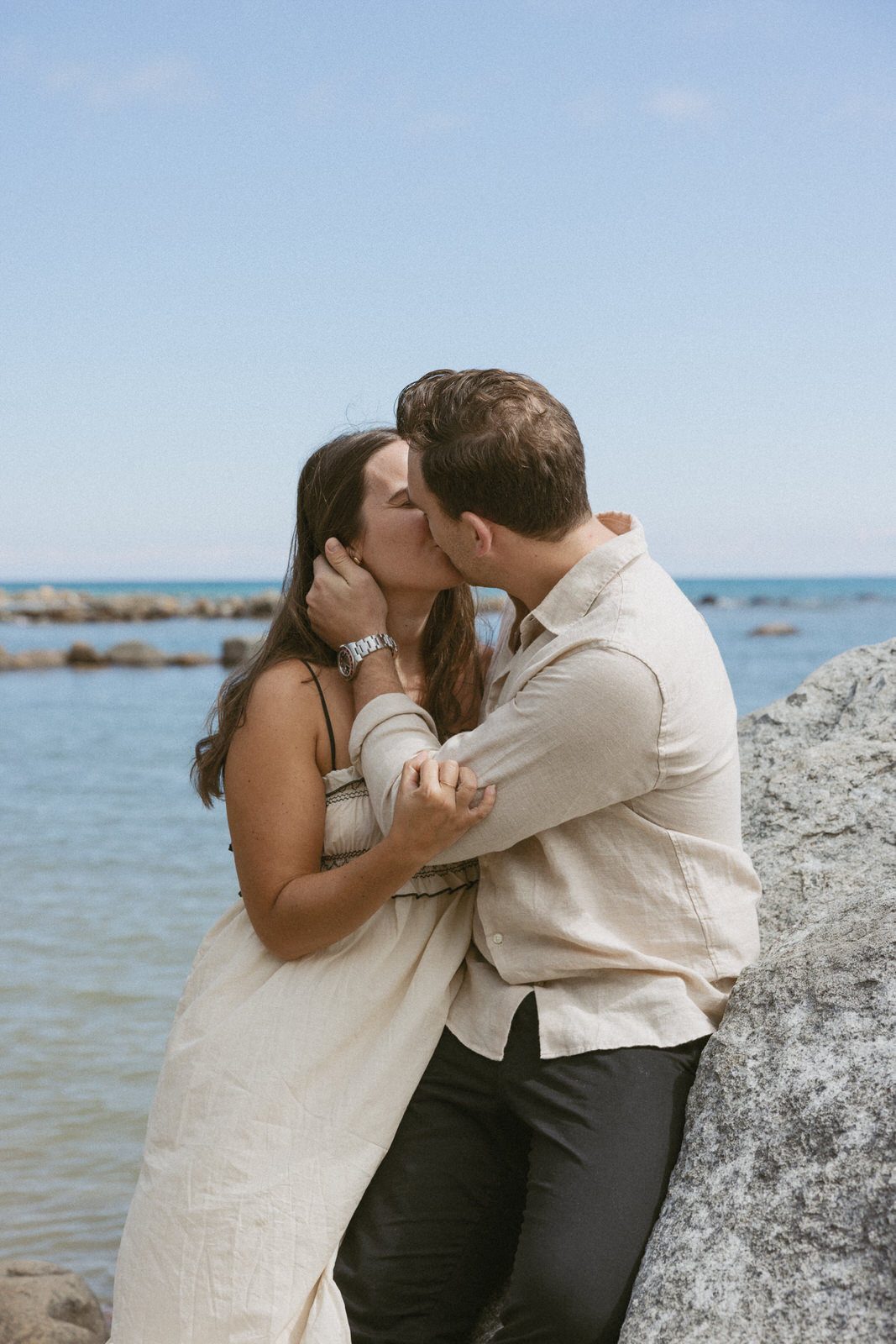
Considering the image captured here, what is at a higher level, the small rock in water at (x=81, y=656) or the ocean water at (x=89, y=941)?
the ocean water at (x=89, y=941)

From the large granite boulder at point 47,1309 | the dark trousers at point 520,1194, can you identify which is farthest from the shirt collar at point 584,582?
the large granite boulder at point 47,1309

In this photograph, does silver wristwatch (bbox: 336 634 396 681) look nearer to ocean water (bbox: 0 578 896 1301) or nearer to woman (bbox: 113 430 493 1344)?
woman (bbox: 113 430 493 1344)

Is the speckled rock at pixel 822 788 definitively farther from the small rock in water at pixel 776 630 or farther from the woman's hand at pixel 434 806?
the small rock in water at pixel 776 630

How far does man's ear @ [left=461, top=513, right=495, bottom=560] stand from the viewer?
7.85 ft

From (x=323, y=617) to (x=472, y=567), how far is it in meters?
0.43

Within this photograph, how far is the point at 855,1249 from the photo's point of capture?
1760mm

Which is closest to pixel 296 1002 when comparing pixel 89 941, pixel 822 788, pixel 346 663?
pixel 346 663

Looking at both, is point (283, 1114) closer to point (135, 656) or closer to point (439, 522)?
point (439, 522)

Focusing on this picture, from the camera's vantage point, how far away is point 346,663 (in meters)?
2.67

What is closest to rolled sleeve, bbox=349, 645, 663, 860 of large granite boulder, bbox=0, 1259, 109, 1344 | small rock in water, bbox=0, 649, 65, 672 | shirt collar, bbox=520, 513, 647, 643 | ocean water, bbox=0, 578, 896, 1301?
shirt collar, bbox=520, 513, 647, 643

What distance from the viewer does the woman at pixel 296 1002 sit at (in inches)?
87.6

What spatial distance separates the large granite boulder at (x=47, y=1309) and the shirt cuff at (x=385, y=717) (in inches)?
85.3

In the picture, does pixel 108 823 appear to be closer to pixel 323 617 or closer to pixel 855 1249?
pixel 323 617

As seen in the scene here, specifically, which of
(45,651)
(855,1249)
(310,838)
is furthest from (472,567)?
(45,651)
